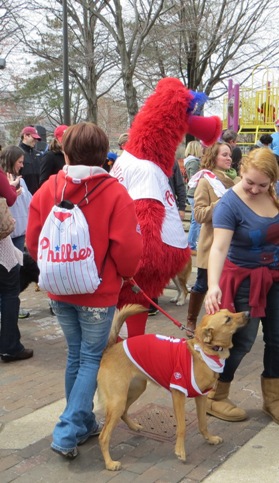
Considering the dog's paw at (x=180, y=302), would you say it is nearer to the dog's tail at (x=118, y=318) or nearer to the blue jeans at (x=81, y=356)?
the dog's tail at (x=118, y=318)

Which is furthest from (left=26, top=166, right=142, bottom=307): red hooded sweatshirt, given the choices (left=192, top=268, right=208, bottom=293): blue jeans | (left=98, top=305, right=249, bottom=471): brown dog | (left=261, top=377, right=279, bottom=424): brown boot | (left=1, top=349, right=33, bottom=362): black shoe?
(left=192, top=268, right=208, bottom=293): blue jeans

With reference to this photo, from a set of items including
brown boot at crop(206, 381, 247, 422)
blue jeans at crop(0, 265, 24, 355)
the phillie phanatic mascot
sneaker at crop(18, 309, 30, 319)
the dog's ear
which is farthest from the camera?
sneaker at crop(18, 309, 30, 319)

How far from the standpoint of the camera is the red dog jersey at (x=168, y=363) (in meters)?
3.12

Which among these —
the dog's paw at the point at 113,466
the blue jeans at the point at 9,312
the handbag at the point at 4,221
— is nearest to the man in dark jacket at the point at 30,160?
the blue jeans at the point at 9,312

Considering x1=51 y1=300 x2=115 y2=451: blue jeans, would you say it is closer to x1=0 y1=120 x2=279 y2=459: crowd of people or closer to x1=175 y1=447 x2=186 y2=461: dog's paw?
x1=0 y1=120 x2=279 y2=459: crowd of people

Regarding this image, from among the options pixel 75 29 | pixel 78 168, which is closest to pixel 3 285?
pixel 78 168

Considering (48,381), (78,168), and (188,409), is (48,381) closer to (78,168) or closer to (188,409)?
(188,409)

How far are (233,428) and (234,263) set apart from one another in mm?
1044

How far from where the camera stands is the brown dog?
3.08m

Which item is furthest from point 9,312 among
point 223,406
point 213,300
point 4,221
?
point 213,300

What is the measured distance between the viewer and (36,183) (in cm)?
776

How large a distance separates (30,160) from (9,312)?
333 centimetres

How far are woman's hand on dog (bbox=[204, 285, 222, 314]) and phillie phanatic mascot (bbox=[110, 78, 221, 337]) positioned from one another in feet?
1.99

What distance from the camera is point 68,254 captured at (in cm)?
292
